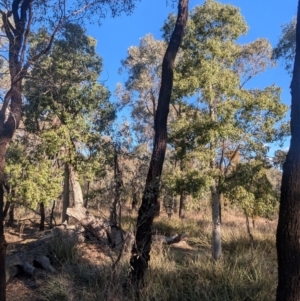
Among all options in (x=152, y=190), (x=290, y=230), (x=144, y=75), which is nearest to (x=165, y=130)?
(x=152, y=190)

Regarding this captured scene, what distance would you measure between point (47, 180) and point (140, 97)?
35.4 ft

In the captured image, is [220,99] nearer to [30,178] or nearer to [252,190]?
[252,190]

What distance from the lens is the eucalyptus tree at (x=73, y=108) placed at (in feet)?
42.3

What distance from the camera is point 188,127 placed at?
9523 mm

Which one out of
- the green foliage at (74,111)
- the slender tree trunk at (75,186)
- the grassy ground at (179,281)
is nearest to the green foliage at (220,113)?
the grassy ground at (179,281)

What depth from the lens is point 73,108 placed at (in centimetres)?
1343

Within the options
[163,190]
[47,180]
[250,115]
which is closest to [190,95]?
[250,115]

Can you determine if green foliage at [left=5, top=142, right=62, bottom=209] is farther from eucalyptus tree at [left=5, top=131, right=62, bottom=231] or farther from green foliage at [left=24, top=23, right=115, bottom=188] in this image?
green foliage at [left=24, top=23, right=115, bottom=188]

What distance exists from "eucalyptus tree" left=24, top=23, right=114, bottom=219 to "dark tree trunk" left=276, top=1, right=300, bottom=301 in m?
9.64

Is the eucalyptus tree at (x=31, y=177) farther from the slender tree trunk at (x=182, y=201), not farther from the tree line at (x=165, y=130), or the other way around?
the slender tree trunk at (x=182, y=201)

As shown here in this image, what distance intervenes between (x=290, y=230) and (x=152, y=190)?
236 cm

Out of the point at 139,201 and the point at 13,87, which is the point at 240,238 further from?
the point at 13,87

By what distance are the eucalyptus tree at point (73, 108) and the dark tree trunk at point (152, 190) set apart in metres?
6.60

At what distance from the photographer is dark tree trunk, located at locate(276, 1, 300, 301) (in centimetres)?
370
